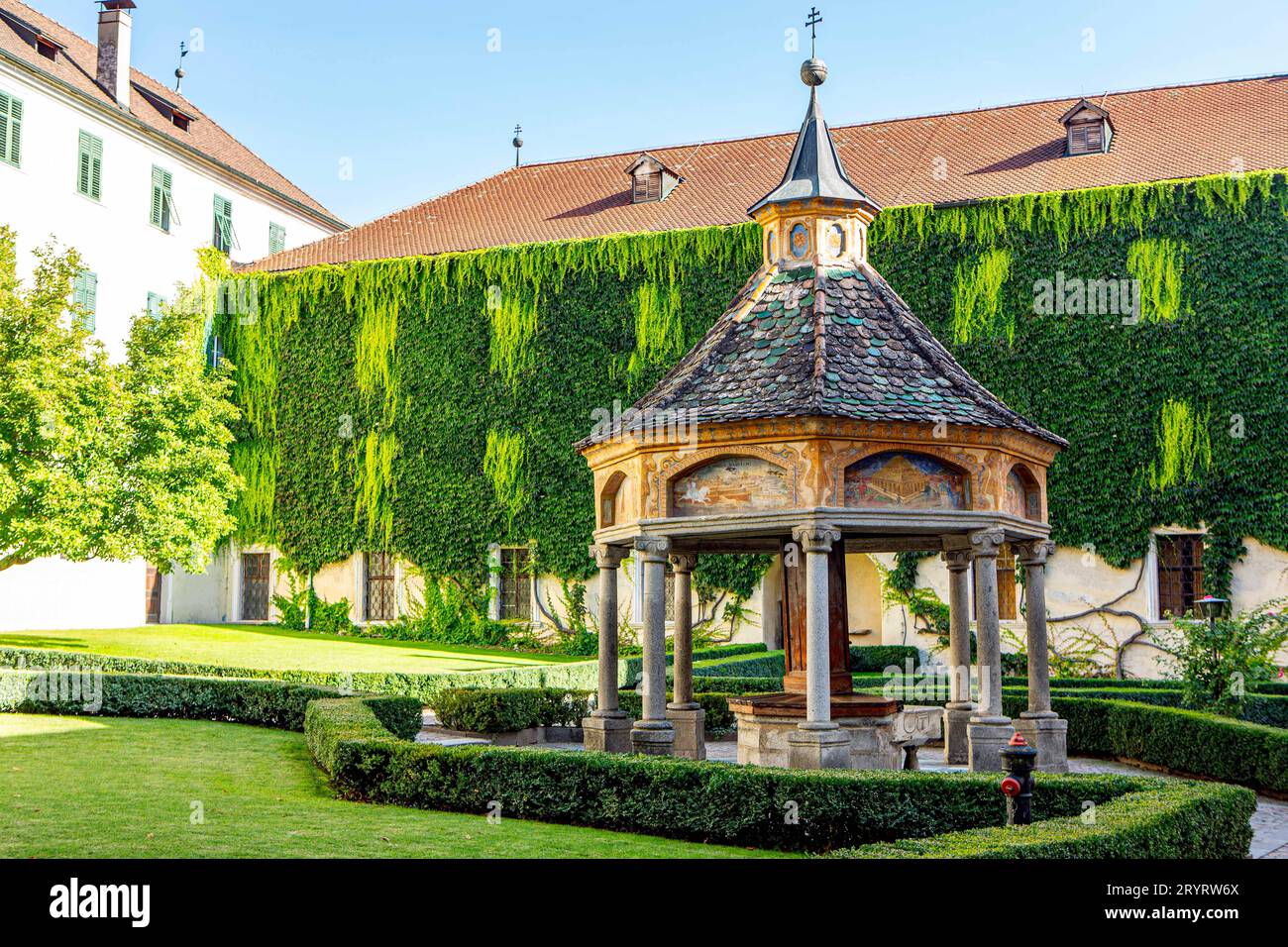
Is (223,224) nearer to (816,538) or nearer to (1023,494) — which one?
(1023,494)

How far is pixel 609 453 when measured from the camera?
1396 cm

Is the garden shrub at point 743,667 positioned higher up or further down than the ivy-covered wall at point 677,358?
further down

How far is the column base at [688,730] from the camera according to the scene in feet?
49.6

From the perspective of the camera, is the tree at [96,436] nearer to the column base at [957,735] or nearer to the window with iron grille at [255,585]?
the window with iron grille at [255,585]

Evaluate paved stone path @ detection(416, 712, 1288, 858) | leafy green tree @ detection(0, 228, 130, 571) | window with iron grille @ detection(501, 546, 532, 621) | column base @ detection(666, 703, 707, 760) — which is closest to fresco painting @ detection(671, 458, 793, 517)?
paved stone path @ detection(416, 712, 1288, 858)

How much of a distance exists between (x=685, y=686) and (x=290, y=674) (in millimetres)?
8081

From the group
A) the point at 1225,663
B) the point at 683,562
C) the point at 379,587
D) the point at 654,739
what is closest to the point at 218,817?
the point at 654,739

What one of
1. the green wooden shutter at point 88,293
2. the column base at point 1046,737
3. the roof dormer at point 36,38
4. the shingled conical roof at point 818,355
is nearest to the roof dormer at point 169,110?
the roof dormer at point 36,38

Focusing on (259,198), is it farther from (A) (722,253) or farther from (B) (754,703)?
(B) (754,703)

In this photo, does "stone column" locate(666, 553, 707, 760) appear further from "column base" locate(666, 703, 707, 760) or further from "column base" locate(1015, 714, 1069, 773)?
"column base" locate(1015, 714, 1069, 773)

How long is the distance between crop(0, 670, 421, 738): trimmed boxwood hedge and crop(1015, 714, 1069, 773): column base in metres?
9.90

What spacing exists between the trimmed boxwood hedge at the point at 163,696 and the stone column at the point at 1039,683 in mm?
9948

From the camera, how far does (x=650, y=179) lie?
3431cm
